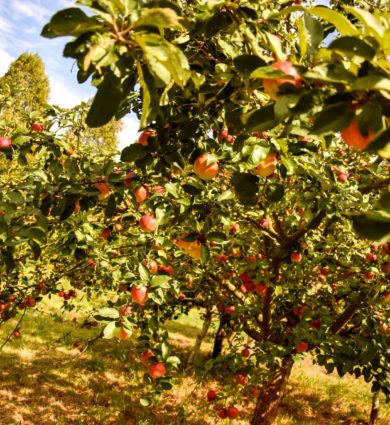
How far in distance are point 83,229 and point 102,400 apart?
4578 mm

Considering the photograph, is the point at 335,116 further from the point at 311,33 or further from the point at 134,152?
the point at 134,152

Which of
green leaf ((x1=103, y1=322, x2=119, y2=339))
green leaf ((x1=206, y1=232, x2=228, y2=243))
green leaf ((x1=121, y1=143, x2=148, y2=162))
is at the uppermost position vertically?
green leaf ((x1=121, y1=143, x2=148, y2=162))

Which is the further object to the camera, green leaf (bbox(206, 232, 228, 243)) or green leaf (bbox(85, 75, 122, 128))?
green leaf (bbox(206, 232, 228, 243))

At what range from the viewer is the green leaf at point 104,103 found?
36.6 inches

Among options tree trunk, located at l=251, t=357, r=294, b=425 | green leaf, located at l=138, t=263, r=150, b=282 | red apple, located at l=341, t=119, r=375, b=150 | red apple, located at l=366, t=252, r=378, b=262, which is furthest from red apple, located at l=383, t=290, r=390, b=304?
red apple, located at l=341, t=119, r=375, b=150

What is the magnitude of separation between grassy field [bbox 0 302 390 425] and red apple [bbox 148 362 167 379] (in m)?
2.36

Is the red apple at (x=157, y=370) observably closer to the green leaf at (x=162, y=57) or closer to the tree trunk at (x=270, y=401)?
the green leaf at (x=162, y=57)

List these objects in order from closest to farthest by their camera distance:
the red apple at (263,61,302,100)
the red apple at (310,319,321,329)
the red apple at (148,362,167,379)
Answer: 1. the red apple at (263,61,302,100)
2. the red apple at (148,362,167,379)
3. the red apple at (310,319,321,329)

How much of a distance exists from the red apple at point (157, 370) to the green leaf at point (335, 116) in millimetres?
2294

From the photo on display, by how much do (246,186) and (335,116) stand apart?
742mm

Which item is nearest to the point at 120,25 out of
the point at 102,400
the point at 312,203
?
the point at 312,203

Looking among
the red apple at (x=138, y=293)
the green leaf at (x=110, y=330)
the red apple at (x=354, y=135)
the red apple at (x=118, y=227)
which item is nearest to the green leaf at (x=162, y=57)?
the red apple at (x=354, y=135)

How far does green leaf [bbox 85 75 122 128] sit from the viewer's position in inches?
36.6

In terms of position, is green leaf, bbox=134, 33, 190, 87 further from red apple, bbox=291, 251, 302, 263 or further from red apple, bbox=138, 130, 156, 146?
red apple, bbox=291, 251, 302, 263
